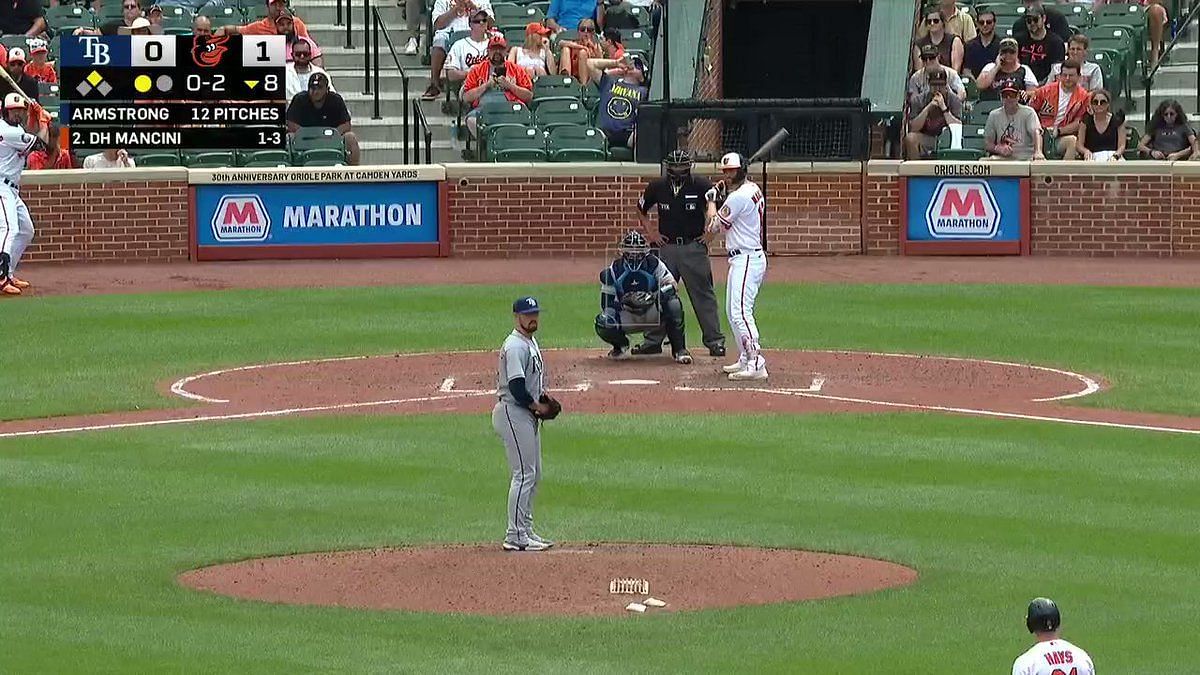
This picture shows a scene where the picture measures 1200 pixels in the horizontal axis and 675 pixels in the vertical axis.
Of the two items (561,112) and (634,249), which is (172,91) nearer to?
(561,112)

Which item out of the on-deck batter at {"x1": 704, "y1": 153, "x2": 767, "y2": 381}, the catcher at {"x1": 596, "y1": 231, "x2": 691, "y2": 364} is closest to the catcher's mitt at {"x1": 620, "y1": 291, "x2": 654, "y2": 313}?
the catcher at {"x1": 596, "y1": 231, "x2": 691, "y2": 364}

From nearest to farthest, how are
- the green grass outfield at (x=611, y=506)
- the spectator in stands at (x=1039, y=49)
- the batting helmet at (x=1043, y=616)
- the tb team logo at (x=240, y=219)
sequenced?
the batting helmet at (x=1043, y=616) < the green grass outfield at (x=611, y=506) < the tb team logo at (x=240, y=219) < the spectator in stands at (x=1039, y=49)

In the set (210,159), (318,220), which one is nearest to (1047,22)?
(318,220)

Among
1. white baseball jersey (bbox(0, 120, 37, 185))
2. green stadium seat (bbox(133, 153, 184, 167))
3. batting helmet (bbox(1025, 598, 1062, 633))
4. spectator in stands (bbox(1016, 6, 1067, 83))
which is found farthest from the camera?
spectator in stands (bbox(1016, 6, 1067, 83))

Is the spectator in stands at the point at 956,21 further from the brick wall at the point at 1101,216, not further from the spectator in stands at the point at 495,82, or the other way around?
the spectator in stands at the point at 495,82

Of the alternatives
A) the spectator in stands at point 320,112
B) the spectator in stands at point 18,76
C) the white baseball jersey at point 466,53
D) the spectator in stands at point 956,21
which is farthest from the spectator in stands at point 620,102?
the spectator in stands at point 18,76

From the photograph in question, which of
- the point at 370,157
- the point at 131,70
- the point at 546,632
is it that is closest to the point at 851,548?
the point at 546,632

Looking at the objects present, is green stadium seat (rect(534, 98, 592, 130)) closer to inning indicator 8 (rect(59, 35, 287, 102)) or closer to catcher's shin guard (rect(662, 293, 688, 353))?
inning indicator 8 (rect(59, 35, 287, 102))
